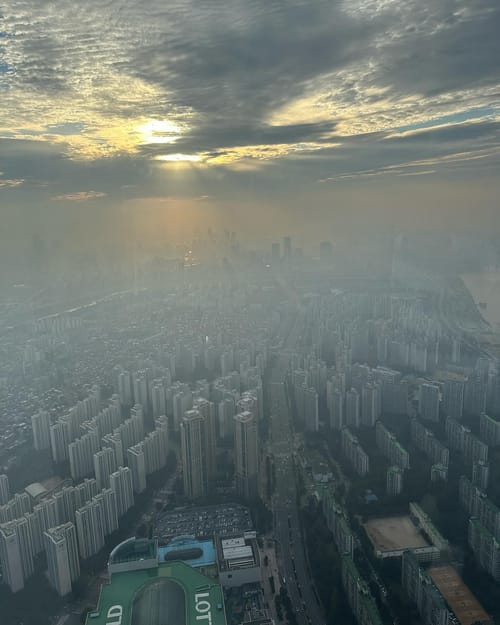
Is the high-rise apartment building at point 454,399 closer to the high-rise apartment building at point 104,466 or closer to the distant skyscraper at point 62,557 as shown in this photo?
the high-rise apartment building at point 104,466

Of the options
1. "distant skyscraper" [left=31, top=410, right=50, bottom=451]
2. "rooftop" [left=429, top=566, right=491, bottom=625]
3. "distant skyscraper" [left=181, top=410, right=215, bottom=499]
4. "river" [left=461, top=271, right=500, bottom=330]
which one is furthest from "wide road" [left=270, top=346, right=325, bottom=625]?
"river" [left=461, top=271, right=500, bottom=330]

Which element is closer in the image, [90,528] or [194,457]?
[90,528]

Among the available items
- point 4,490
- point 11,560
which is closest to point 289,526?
point 11,560

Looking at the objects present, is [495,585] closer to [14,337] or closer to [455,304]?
[455,304]

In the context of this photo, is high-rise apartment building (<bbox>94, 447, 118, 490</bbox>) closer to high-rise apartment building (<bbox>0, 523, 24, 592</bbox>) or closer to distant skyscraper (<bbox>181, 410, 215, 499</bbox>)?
distant skyscraper (<bbox>181, 410, 215, 499</bbox>)

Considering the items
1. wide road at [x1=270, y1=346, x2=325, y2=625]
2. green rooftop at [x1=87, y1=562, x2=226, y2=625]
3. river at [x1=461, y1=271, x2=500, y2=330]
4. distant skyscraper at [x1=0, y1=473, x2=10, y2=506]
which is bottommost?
wide road at [x1=270, y1=346, x2=325, y2=625]

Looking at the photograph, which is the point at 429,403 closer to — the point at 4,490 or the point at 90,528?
the point at 90,528
